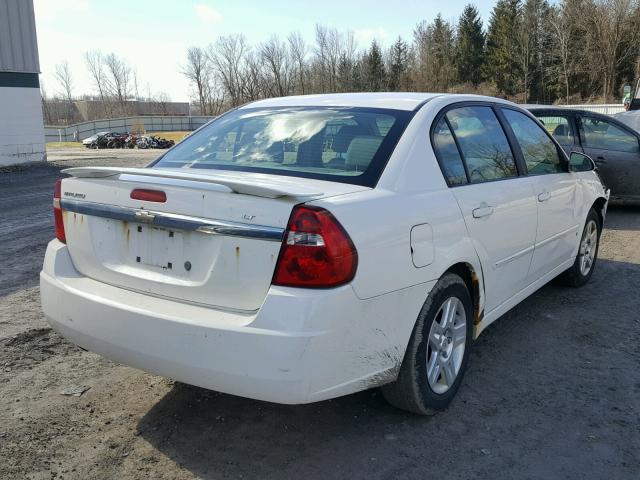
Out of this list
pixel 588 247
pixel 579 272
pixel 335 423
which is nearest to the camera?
pixel 335 423

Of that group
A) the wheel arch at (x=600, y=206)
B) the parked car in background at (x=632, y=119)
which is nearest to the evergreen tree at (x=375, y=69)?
the parked car in background at (x=632, y=119)

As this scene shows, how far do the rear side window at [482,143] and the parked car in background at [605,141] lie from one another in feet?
17.4

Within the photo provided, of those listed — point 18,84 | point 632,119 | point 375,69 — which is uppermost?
point 375,69

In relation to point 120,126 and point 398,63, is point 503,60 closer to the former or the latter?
point 398,63

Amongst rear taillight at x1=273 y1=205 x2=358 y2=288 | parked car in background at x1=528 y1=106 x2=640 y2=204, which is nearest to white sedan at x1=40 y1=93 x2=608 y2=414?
rear taillight at x1=273 y1=205 x2=358 y2=288

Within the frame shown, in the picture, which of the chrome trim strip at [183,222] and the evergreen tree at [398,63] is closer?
the chrome trim strip at [183,222]

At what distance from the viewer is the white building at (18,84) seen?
18.1 m

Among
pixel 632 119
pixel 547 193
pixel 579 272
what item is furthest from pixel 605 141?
pixel 547 193

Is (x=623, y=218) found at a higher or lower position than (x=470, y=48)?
lower

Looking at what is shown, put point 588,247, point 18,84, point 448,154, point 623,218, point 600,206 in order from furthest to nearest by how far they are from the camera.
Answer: point 18,84 → point 623,218 → point 600,206 → point 588,247 → point 448,154

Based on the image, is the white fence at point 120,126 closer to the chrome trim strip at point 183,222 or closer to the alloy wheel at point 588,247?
the alloy wheel at point 588,247

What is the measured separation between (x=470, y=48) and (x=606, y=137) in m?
68.8

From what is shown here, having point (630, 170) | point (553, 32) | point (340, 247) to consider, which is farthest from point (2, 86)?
point (553, 32)

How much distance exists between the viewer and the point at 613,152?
8836mm
